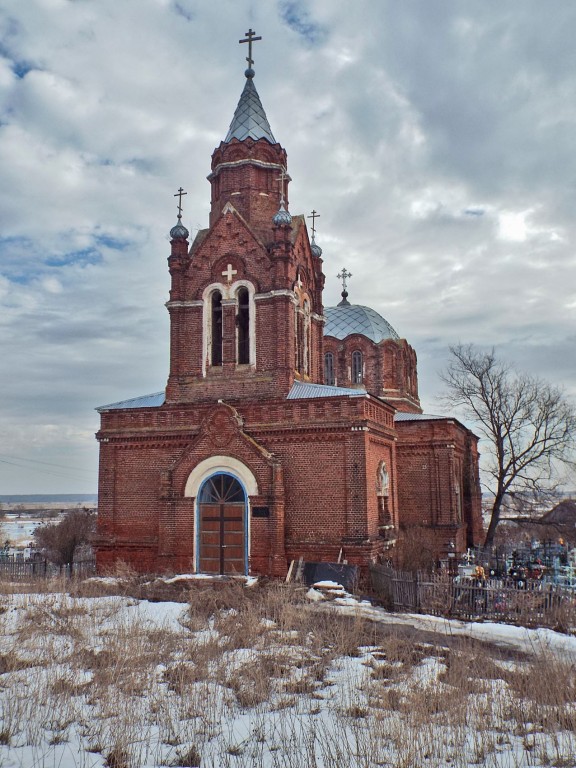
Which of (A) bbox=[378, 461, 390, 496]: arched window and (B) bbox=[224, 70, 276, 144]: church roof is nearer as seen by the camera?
(A) bbox=[378, 461, 390, 496]: arched window

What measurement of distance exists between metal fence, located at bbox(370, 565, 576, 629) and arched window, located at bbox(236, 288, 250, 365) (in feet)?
26.3

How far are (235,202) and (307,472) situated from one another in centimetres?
928

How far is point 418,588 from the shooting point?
46.0ft

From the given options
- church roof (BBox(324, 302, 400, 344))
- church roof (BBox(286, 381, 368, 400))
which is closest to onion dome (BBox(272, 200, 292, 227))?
church roof (BBox(286, 381, 368, 400))

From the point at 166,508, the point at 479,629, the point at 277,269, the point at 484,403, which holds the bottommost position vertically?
the point at 479,629

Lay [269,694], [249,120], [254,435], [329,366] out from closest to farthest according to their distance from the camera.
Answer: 1. [269,694]
2. [254,435]
3. [249,120]
4. [329,366]

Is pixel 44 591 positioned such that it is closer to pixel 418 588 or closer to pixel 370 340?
pixel 418 588

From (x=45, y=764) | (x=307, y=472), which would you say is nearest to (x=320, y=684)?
(x=45, y=764)

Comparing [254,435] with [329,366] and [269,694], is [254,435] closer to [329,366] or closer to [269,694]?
[269,694]

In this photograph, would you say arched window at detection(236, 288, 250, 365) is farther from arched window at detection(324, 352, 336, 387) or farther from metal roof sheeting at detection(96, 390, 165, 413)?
arched window at detection(324, 352, 336, 387)

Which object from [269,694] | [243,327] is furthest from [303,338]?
[269,694]

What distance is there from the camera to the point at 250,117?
2217 centimetres

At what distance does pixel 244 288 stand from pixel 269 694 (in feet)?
46.3

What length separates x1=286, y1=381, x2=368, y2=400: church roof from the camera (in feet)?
58.0
